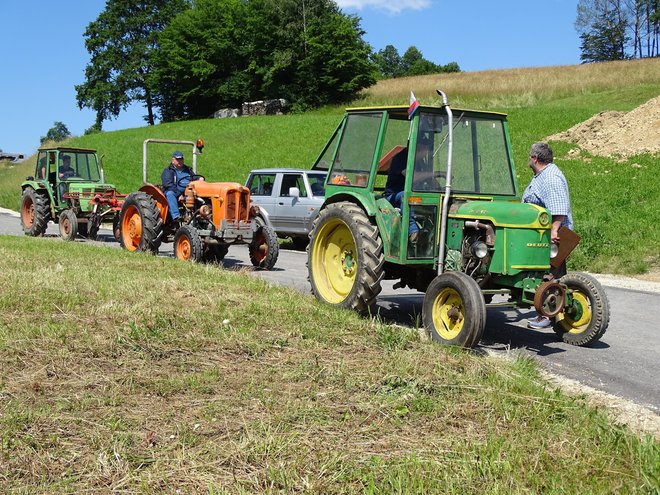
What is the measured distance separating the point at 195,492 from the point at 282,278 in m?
7.39

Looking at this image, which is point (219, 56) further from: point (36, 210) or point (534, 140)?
point (36, 210)

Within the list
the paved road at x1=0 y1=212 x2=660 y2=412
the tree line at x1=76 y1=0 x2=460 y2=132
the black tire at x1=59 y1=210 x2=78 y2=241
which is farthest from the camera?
the tree line at x1=76 y1=0 x2=460 y2=132

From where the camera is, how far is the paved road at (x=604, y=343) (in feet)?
18.7

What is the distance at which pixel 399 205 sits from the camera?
23.4 ft

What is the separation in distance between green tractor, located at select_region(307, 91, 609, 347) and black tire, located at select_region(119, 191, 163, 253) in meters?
4.79

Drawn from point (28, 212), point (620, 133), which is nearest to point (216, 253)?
point (28, 212)

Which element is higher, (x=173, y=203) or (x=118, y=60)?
(x=118, y=60)

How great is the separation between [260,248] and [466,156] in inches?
210

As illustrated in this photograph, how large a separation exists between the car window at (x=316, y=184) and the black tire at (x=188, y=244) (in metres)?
4.62

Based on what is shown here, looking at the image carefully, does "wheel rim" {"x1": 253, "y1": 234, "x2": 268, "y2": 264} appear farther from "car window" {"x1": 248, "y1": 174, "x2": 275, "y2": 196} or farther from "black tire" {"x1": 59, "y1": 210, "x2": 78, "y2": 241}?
"black tire" {"x1": 59, "y1": 210, "x2": 78, "y2": 241}

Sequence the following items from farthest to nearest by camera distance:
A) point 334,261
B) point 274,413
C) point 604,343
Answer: point 334,261 → point 604,343 → point 274,413

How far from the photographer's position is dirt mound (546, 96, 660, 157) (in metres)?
23.0

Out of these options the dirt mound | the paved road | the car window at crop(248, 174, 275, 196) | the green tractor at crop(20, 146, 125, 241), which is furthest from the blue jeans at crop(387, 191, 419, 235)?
the dirt mound

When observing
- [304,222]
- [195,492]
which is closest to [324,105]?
[304,222]
